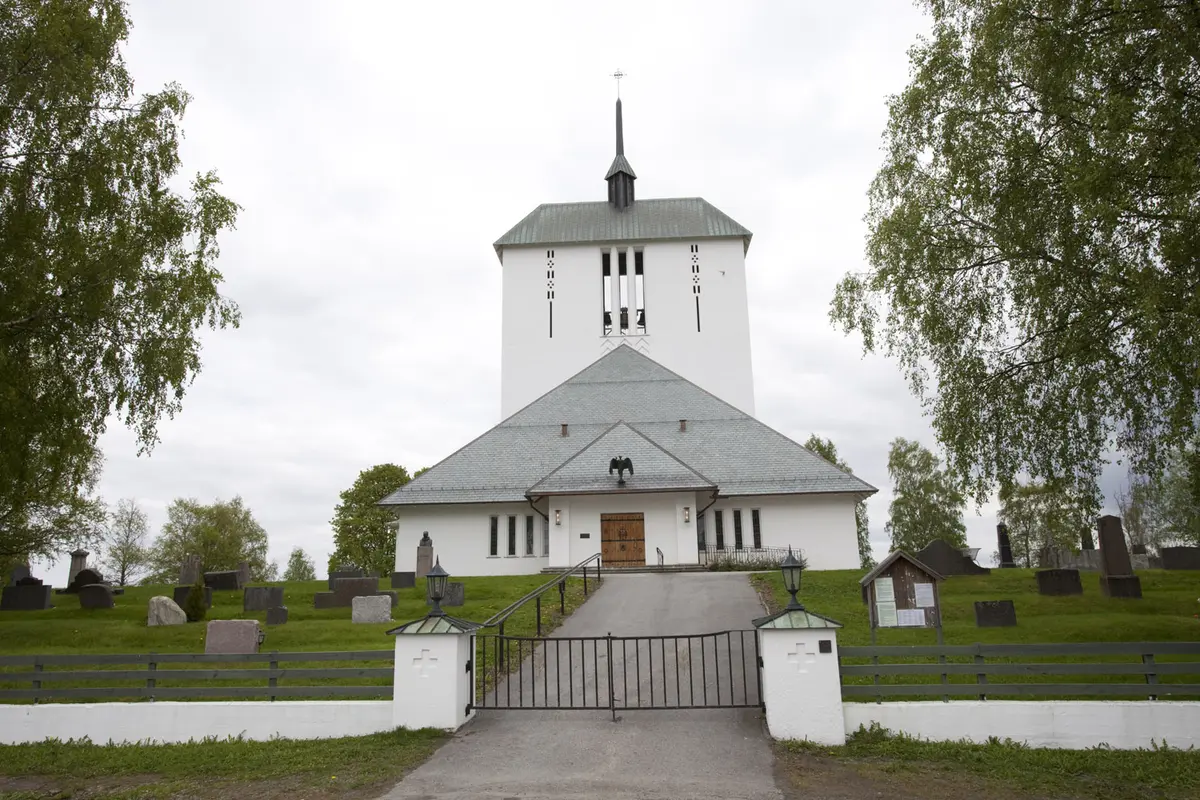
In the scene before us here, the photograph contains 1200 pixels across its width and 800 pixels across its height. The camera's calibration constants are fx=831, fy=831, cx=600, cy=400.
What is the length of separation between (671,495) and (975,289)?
1660 cm

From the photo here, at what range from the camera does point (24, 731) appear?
431 inches

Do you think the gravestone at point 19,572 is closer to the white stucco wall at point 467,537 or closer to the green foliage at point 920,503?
the white stucco wall at point 467,537

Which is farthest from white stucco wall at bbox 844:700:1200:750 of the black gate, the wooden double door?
the wooden double door

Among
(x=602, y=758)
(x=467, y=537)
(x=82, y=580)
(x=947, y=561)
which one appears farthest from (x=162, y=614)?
(x=947, y=561)

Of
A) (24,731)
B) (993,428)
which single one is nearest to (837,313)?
(993,428)

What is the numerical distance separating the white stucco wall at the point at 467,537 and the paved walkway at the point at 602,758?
68.5 feet

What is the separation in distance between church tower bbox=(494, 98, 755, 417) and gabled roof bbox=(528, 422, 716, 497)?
1605cm

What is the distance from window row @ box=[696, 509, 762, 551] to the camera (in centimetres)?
3123

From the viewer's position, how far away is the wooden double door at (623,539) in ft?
95.6

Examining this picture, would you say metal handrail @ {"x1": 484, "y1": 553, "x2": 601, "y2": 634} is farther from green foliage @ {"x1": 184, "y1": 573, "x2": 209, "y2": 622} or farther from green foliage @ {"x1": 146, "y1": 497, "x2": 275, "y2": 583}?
green foliage @ {"x1": 146, "y1": 497, "x2": 275, "y2": 583}

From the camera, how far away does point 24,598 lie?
2194cm

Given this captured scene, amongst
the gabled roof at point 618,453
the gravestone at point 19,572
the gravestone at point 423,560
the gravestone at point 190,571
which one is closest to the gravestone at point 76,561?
the gravestone at point 19,572

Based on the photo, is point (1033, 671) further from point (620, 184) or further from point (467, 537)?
point (620, 184)

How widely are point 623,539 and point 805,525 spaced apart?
23.7 ft
